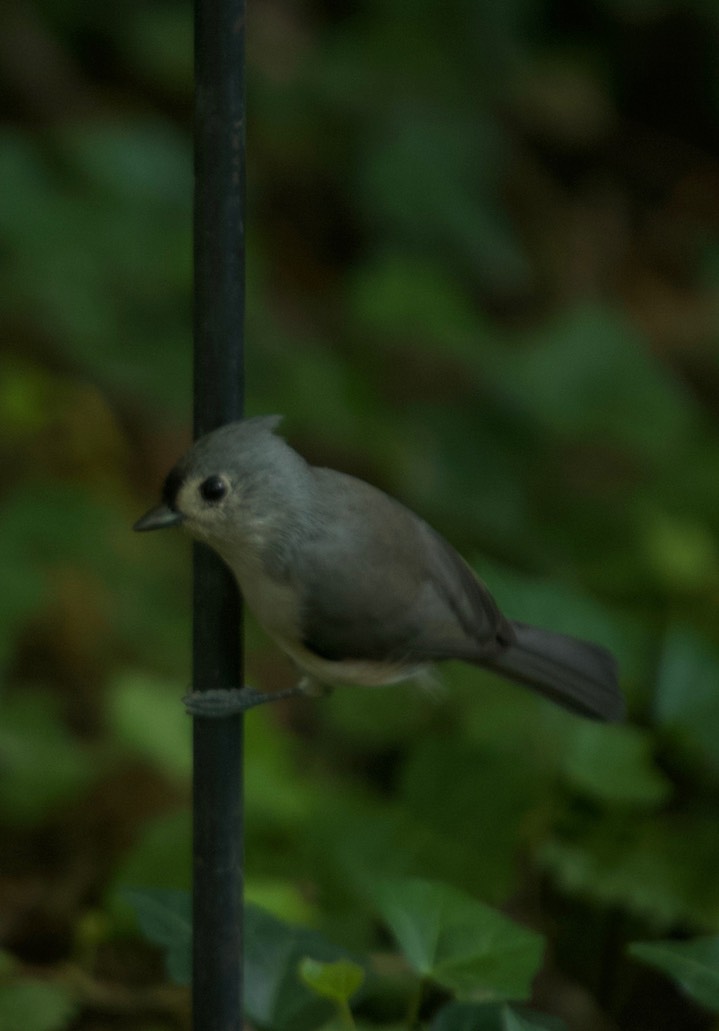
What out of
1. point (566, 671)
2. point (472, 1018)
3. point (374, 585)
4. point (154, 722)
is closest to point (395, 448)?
point (154, 722)

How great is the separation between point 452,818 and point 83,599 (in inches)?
43.1

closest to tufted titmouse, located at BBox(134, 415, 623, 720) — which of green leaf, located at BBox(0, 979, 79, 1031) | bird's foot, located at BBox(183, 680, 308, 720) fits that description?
bird's foot, located at BBox(183, 680, 308, 720)

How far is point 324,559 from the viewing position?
140 cm

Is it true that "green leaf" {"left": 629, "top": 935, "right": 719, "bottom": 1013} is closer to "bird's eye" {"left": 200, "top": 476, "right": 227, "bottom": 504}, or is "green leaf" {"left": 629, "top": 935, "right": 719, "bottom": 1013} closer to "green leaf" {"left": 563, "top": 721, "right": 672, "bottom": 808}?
"green leaf" {"left": 563, "top": 721, "right": 672, "bottom": 808}

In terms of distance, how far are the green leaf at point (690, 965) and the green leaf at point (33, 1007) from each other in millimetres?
660

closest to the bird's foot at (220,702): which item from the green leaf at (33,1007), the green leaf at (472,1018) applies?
the green leaf at (472,1018)

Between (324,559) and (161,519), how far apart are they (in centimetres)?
18

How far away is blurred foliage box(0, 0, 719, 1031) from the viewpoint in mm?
1946

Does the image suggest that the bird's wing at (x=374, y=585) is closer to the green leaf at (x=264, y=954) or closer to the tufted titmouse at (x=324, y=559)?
the tufted titmouse at (x=324, y=559)

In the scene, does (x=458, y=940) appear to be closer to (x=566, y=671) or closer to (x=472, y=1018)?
(x=472, y=1018)

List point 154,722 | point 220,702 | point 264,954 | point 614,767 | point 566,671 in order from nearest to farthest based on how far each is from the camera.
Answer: point 220,702 → point 264,954 → point 566,671 → point 614,767 → point 154,722

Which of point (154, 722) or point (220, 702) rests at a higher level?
point (220, 702)

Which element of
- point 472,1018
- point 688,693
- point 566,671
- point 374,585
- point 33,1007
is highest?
point 374,585

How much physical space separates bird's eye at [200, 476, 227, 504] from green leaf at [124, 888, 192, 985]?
454 mm
